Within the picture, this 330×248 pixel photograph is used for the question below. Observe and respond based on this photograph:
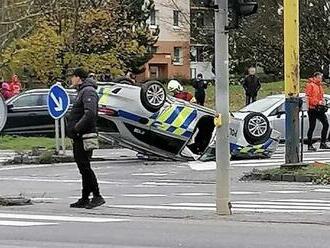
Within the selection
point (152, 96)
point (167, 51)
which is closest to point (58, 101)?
point (152, 96)

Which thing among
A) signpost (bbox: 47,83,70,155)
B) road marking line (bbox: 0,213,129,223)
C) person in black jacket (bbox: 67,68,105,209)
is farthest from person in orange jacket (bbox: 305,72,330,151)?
road marking line (bbox: 0,213,129,223)

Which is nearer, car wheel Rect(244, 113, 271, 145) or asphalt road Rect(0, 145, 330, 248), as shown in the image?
asphalt road Rect(0, 145, 330, 248)

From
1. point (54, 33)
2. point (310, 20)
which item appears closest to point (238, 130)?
point (54, 33)

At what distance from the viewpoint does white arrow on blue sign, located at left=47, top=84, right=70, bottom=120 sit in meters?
24.2

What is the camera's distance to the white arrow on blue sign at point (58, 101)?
79.4 ft

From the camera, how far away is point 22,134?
3170 cm

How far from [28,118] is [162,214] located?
18.2 m

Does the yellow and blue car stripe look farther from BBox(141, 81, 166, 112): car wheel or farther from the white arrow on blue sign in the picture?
the white arrow on blue sign

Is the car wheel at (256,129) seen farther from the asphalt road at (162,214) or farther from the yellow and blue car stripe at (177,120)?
the asphalt road at (162,214)

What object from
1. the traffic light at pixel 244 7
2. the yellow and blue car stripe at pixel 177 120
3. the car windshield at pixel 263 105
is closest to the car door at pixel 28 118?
the car windshield at pixel 263 105

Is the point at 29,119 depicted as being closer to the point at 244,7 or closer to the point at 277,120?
the point at 277,120

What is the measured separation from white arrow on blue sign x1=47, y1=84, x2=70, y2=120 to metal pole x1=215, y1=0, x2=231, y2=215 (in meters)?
10.9

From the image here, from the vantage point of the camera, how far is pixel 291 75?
1969cm

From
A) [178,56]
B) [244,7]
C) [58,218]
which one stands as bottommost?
[58,218]
